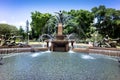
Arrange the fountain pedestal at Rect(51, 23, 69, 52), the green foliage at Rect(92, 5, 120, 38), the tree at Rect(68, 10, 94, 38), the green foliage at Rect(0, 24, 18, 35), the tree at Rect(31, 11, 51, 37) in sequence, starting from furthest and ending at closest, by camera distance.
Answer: the green foliage at Rect(0, 24, 18, 35) → the tree at Rect(31, 11, 51, 37) → the tree at Rect(68, 10, 94, 38) → the green foliage at Rect(92, 5, 120, 38) → the fountain pedestal at Rect(51, 23, 69, 52)

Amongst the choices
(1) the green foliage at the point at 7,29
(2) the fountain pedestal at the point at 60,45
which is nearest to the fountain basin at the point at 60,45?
(2) the fountain pedestal at the point at 60,45

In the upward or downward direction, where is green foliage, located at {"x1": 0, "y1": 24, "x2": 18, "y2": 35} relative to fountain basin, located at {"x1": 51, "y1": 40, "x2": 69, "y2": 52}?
upward

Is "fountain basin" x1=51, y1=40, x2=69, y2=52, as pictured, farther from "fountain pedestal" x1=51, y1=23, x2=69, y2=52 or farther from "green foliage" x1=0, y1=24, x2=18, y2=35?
"green foliage" x1=0, y1=24, x2=18, y2=35

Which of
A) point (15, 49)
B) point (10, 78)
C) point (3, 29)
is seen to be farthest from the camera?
point (3, 29)

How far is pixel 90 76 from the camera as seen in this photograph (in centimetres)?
1350

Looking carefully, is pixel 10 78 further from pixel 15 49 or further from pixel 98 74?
pixel 15 49

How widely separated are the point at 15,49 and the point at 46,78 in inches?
674

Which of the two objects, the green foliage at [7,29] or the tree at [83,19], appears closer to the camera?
A: the tree at [83,19]

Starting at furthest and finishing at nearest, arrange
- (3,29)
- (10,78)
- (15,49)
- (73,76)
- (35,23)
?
(3,29) < (35,23) < (15,49) < (73,76) < (10,78)

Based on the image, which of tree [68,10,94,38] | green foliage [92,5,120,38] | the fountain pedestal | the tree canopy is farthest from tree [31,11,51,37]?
the fountain pedestal

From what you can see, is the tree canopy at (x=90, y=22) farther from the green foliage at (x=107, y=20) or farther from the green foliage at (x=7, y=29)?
the green foliage at (x=7, y=29)

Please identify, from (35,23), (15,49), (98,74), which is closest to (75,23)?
(35,23)

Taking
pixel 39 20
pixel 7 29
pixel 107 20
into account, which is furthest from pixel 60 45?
pixel 7 29

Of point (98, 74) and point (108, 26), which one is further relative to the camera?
point (108, 26)
